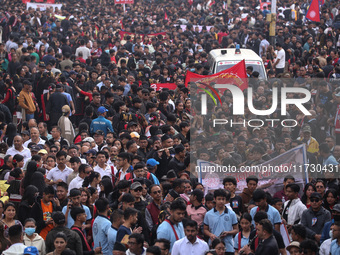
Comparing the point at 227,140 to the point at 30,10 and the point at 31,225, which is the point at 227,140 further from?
the point at 30,10

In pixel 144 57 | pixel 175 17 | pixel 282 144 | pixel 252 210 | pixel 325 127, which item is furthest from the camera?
pixel 175 17

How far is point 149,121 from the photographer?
14.4 meters

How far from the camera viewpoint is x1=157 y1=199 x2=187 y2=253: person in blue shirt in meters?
8.29

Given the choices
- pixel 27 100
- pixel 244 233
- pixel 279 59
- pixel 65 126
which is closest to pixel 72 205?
pixel 244 233

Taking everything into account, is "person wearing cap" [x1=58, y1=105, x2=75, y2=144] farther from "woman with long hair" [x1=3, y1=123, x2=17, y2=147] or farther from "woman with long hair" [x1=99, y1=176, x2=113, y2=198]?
"woman with long hair" [x1=99, y1=176, x2=113, y2=198]

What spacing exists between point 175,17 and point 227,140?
2312 cm

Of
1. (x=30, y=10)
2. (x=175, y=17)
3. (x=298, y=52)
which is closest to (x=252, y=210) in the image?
(x=298, y=52)

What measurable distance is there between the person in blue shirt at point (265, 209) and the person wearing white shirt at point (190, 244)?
1267 millimetres

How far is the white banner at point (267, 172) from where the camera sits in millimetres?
10492

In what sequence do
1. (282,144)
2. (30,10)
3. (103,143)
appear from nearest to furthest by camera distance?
(282,144) < (103,143) < (30,10)

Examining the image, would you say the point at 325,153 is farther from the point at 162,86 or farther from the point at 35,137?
the point at 162,86

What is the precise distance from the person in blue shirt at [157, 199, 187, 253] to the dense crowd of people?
0.6 inches

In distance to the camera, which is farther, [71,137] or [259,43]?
[259,43]

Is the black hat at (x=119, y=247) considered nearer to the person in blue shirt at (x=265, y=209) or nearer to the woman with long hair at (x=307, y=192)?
the person in blue shirt at (x=265, y=209)
